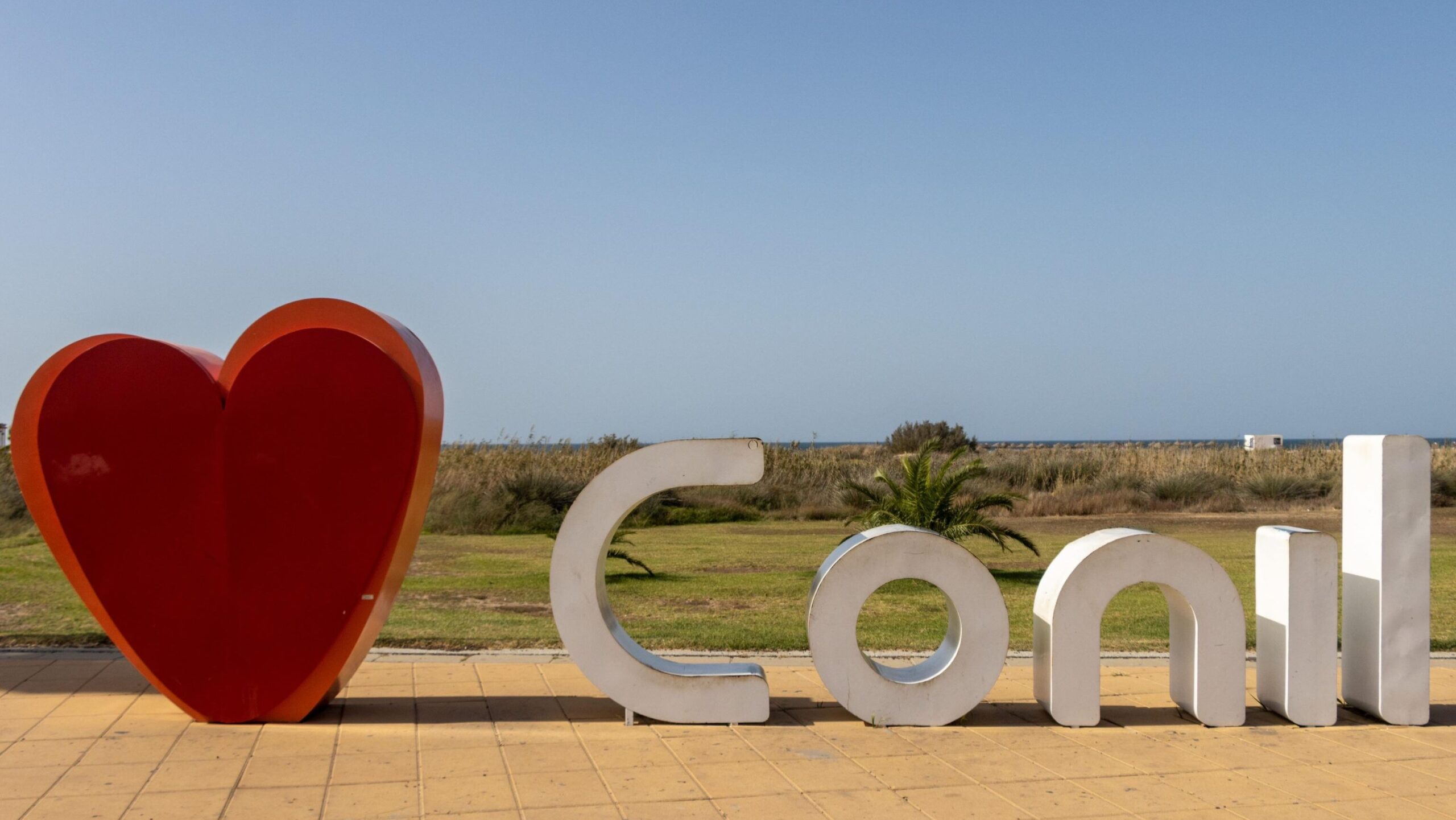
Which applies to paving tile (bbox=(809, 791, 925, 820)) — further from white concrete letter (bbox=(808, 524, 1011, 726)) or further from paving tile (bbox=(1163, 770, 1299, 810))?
paving tile (bbox=(1163, 770, 1299, 810))

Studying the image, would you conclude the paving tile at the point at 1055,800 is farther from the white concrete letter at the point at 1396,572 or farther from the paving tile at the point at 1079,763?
the white concrete letter at the point at 1396,572

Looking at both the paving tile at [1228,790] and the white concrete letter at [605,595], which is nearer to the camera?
the paving tile at [1228,790]

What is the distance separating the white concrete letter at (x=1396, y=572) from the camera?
6.90 m

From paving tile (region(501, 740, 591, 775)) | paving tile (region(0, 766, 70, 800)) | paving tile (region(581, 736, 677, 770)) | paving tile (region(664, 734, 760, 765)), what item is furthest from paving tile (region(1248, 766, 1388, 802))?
paving tile (region(0, 766, 70, 800))

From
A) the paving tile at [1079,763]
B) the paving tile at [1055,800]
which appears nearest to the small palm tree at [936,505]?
the paving tile at [1079,763]

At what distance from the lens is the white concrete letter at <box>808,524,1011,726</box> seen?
22.5 ft

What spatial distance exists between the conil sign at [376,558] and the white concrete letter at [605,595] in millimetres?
15

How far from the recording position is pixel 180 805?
5.23 metres

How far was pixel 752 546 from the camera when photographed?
18156 mm

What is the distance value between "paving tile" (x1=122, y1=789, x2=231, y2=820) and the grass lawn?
4078 mm

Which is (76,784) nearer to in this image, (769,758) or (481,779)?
(481,779)

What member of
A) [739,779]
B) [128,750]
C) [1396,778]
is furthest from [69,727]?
[1396,778]

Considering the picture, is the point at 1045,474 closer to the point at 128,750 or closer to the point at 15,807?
the point at 128,750

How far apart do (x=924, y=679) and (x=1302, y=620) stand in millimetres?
2363
